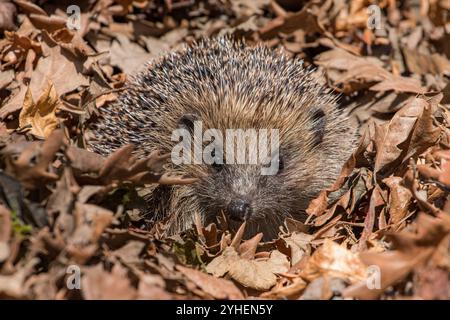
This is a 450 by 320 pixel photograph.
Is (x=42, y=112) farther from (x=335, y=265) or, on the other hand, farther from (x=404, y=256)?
(x=404, y=256)

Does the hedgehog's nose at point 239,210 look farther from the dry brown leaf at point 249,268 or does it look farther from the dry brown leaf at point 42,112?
the dry brown leaf at point 42,112

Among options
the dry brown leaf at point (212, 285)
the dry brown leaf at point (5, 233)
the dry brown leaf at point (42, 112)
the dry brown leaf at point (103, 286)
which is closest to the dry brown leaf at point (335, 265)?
the dry brown leaf at point (212, 285)

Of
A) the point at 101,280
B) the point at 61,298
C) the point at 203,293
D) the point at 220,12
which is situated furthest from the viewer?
the point at 220,12

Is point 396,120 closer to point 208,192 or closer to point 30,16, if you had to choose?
point 208,192

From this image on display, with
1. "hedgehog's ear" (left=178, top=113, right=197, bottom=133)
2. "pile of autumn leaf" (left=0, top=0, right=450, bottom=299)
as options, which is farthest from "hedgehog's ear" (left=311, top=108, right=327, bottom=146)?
"hedgehog's ear" (left=178, top=113, right=197, bottom=133)
